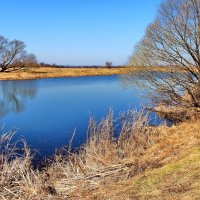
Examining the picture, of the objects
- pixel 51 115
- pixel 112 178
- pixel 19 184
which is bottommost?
pixel 51 115

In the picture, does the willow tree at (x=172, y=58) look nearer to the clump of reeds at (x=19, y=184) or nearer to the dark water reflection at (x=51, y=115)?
the dark water reflection at (x=51, y=115)

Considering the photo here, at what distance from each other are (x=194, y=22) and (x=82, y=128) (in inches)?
269

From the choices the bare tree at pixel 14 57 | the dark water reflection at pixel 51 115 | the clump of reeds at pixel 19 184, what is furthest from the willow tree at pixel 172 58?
the bare tree at pixel 14 57

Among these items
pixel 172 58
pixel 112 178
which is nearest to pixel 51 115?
pixel 172 58

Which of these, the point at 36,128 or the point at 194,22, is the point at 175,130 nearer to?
the point at 194,22

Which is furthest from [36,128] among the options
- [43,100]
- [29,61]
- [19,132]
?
[29,61]

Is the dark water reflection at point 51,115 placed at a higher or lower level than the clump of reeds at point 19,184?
lower

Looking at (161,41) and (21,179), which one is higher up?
(161,41)

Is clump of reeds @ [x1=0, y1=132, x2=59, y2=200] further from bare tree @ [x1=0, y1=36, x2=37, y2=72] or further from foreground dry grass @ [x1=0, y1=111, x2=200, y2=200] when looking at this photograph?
bare tree @ [x1=0, y1=36, x2=37, y2=72]

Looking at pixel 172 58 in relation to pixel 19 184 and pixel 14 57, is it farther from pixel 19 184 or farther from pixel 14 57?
pixel 14 57

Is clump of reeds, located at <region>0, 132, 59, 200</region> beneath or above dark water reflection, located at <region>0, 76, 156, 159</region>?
above

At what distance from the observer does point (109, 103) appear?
25422 mm

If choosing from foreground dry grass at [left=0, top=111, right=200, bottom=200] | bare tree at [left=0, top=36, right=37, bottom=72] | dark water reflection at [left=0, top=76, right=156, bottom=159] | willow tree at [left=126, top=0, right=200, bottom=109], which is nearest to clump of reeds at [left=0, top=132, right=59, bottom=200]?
foreground dry grass at [left=0, top=111, right=200, bottom=200]

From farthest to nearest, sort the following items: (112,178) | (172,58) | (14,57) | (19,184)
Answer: (14,57)
(172,58)
(19,184)
(112,178)
